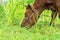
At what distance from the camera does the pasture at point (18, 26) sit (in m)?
7.11

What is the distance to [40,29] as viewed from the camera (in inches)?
323

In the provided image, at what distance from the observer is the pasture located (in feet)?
23.3

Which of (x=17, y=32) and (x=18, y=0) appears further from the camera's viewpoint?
(x=18, y=0)

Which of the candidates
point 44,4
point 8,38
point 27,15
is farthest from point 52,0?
point 8,38

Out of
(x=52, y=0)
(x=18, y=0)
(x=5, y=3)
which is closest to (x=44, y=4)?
(x=52, y=0)

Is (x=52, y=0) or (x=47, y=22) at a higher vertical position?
(x=52, y=0)

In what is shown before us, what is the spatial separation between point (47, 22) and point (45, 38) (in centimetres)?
207

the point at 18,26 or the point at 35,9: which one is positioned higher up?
the point at 35,9

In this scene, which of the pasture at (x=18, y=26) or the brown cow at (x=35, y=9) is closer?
the pasture at (x=18, y=26)

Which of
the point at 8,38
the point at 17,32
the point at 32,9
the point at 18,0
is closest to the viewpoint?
the point at 8,38

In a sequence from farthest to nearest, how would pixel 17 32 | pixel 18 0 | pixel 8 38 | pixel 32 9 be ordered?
pixel 18 0 → pixel 32 9 → pixel 17 32 → pixel 8 38

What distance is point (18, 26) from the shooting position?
324 inches

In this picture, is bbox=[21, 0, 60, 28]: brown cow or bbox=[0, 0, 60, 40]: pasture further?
bbox=[21, 0, 60, 28]: brown cow

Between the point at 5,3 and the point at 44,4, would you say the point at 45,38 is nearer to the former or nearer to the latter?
the point at 44,4
